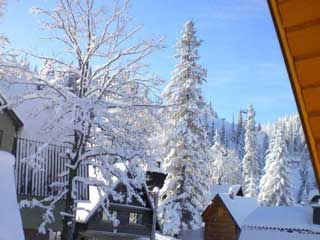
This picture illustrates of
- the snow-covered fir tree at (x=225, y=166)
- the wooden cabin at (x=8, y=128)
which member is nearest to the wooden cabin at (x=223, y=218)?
the wooden cabin at (x=8, y=128)

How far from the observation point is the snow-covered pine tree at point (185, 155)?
2897 centimetres

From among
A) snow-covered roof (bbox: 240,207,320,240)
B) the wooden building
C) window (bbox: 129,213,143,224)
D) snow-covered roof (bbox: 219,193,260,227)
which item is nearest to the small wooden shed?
window (bbox: 129,213,143,224)

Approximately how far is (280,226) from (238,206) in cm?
1382

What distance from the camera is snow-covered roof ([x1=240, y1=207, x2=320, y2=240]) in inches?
917

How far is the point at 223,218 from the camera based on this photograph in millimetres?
36250

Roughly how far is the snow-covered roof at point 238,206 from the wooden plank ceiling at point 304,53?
1333 inches

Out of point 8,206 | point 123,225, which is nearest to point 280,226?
point 123,225

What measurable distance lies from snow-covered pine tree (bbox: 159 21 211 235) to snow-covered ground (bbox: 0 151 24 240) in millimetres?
23526

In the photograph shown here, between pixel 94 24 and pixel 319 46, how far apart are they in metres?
16.8

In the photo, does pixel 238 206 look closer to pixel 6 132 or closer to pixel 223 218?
pixel 223 218

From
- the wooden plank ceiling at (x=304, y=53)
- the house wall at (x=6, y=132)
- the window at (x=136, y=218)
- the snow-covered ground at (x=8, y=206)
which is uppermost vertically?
the house wall at (x=6, y=132)

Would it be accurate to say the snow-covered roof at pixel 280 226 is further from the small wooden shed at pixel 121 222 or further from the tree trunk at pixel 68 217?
the tree trunk at pixel 68 217

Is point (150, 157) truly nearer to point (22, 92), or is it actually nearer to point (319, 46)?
point (22, 92)

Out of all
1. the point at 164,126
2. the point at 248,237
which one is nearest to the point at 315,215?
the point at 248,237
